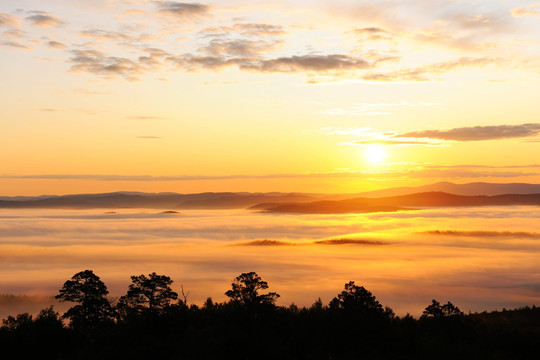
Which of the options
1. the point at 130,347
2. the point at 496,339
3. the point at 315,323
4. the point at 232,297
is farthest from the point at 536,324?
the point at 130,347

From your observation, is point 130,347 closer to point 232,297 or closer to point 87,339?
point 87,339

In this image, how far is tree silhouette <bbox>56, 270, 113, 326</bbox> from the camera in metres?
58.8

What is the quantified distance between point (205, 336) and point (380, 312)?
61.4ft

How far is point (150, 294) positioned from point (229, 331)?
29.7 ft

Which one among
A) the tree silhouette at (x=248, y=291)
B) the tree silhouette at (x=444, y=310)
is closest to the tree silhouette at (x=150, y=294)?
the tree silhouette at (x=248, y=291)

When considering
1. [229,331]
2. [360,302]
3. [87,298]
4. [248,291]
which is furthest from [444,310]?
[87,298]

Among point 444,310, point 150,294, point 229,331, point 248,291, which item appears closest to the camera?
point 229,331

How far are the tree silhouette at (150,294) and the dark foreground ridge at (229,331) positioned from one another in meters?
0.10

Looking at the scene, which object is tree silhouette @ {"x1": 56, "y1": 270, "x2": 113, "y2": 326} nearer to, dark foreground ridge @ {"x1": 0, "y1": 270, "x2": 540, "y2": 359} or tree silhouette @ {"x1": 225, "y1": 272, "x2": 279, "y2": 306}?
dark foreground ridge @ {"x1": 0, "y1": 270, "x2": 540, "y2": 359}

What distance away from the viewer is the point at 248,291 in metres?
61.8

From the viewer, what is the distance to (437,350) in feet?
189

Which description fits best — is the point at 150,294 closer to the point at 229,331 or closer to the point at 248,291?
the point at 229,331

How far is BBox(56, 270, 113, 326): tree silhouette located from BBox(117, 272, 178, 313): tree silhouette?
87.1 inches

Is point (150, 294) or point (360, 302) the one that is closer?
point (150, 294)
